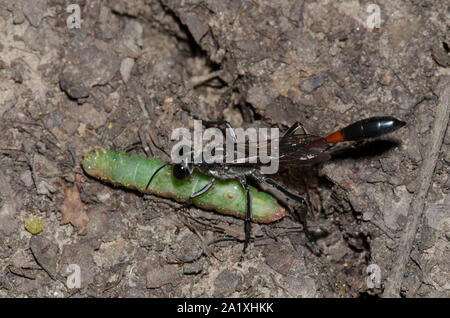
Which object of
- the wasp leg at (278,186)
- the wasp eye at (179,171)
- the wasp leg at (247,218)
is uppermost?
the wasp eye at (179,171)

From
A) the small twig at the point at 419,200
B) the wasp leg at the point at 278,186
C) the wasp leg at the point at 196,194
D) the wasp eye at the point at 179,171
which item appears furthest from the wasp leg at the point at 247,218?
the small twig at the point at 419,200

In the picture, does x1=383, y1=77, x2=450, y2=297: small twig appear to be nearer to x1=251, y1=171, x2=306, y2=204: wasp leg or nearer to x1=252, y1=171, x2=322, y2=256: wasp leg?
x1=252, y1=171, x2=322, y2=256: wasp leg

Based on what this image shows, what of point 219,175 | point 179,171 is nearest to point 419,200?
point 219,175

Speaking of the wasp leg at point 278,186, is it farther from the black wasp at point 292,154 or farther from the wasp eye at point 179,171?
the wasp eye at point 179,171

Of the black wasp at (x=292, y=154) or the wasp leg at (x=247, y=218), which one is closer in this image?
the black wasp at (x=292, y=154)

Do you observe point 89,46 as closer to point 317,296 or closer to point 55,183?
point 55,183
